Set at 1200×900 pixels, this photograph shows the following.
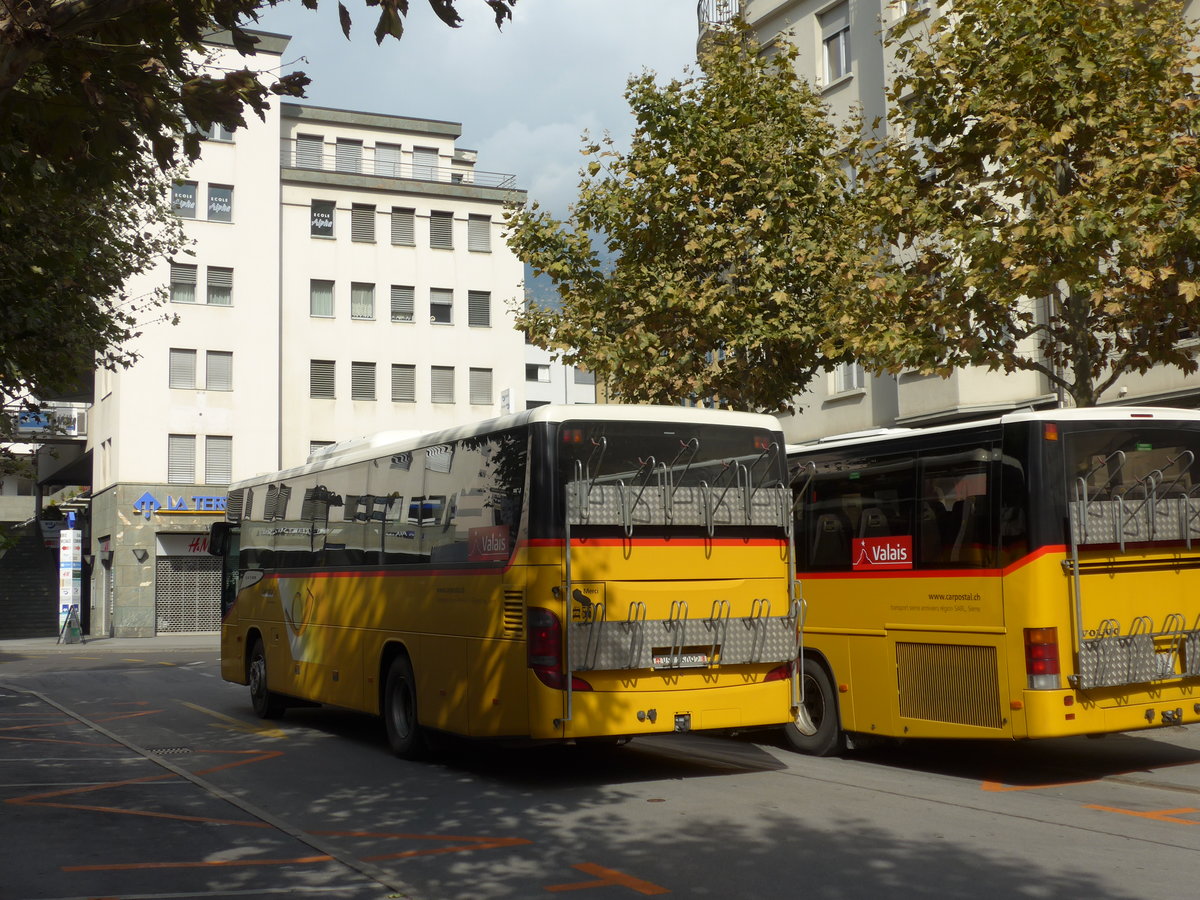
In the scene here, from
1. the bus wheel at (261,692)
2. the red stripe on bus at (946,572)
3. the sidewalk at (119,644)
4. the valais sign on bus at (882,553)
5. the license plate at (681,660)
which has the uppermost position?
the valais sign on bus at (882,553)

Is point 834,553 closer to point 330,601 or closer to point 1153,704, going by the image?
point 1153,704

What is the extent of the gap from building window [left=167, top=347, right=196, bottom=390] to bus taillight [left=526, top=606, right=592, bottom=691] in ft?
128

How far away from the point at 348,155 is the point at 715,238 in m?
36.7

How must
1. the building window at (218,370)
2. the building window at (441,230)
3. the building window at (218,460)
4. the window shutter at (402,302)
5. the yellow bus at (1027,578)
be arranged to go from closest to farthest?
the yellow bus at (1027,578)
the building window at (218,460)
the building window at (218,370)
the window shutter at (402,302)
the building window at (441,230)

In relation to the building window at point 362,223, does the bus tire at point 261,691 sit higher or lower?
lower

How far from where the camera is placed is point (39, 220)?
14.9m

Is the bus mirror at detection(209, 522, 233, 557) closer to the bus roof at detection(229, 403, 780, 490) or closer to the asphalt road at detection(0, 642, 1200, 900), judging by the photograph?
the asphalt road at detection(0, 642, 1200, 900)

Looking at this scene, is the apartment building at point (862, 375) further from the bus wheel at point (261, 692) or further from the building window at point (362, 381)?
the building window at point (362, 381)

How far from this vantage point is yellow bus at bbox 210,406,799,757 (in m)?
10.8

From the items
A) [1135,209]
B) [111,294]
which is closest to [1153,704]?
[1135,209]

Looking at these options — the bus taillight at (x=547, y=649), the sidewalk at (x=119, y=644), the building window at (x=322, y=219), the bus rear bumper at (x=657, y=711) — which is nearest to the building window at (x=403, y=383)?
the building window at (x=322, y=219)

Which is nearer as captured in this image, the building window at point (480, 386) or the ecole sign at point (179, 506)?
the ecole sign at point (179, 506)

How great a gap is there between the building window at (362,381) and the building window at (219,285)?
5028 millimetres

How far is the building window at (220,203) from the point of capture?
4819 centimetres
